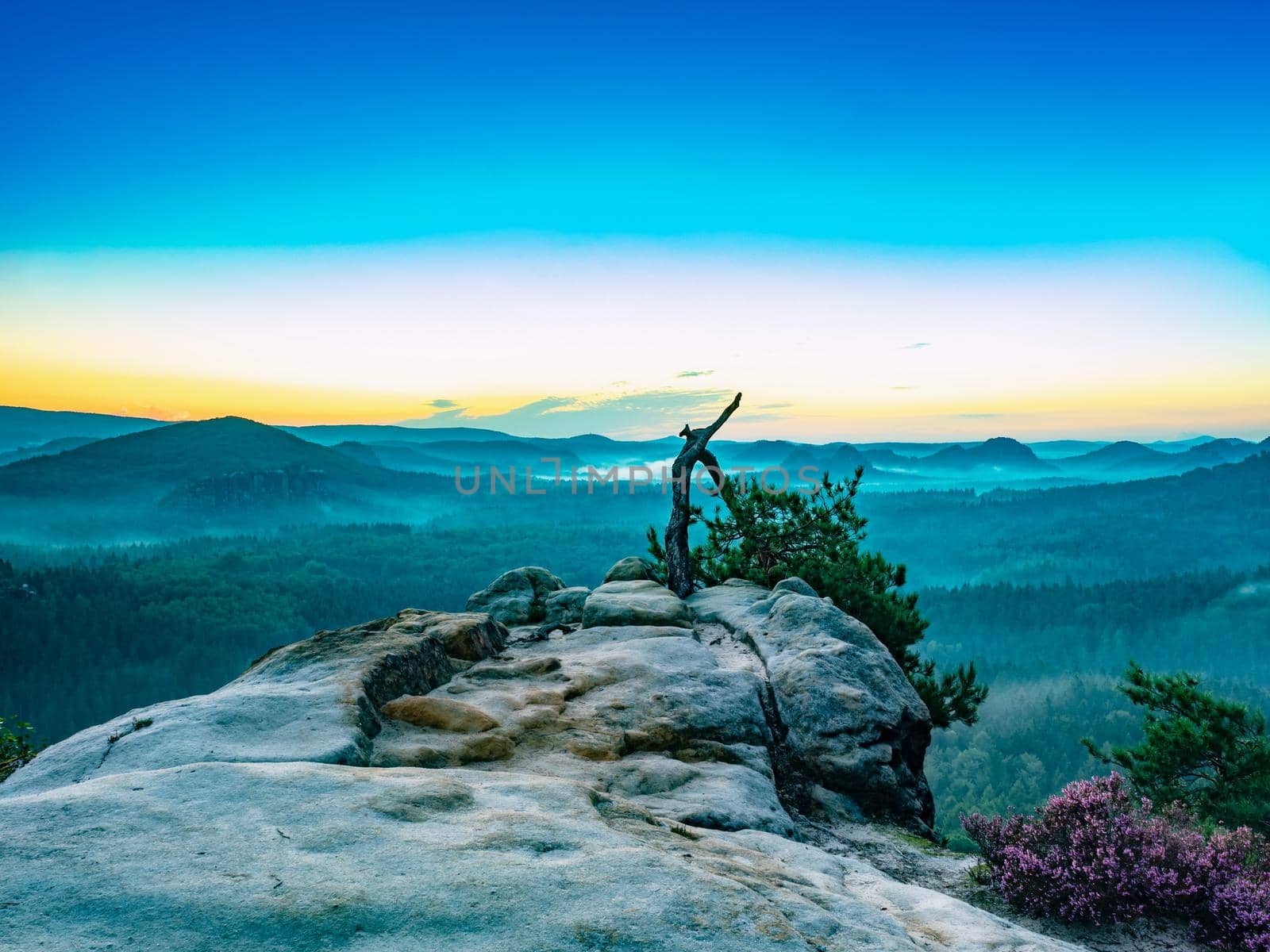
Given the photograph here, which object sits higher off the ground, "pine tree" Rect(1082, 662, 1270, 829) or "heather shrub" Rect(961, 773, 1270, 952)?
"heather shrub" Rect(961, 773, 1270, 952)

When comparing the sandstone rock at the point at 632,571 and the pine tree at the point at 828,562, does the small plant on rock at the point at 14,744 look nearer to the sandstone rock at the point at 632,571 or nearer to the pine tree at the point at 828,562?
the sandstone rock at the point at 632,571

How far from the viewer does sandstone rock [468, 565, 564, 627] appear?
2467 cm

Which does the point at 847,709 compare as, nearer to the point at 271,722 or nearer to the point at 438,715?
the point at 438,715

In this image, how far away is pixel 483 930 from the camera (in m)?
6.25

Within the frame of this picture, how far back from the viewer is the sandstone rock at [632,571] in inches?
1120

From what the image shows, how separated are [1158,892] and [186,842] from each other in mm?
11978

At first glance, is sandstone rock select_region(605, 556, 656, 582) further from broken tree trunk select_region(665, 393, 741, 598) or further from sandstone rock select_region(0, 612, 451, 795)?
sandstone rock select_region(0, 612, 451, 795)

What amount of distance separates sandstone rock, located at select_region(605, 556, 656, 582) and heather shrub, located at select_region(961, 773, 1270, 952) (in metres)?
17.8

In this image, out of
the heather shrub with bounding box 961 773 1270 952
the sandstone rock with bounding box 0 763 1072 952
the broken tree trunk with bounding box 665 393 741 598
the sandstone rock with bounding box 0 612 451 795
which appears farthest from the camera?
the broken tree trunk with bounding box 665 393 741 598

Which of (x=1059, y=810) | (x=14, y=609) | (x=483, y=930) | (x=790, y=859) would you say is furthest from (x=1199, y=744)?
(x=14, y=609)

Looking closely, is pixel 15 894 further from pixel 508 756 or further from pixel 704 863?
pixel 508 756

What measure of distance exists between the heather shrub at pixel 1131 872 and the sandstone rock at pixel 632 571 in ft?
58.4

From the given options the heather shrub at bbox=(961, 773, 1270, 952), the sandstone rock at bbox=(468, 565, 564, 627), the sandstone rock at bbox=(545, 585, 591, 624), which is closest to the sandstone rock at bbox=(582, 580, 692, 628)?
the sandstone rock at bbox=(545, 585, 591, 624)

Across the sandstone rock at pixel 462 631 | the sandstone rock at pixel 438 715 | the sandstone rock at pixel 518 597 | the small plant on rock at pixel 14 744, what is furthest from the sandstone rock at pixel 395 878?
the small plant on rock at pixel 14 744
